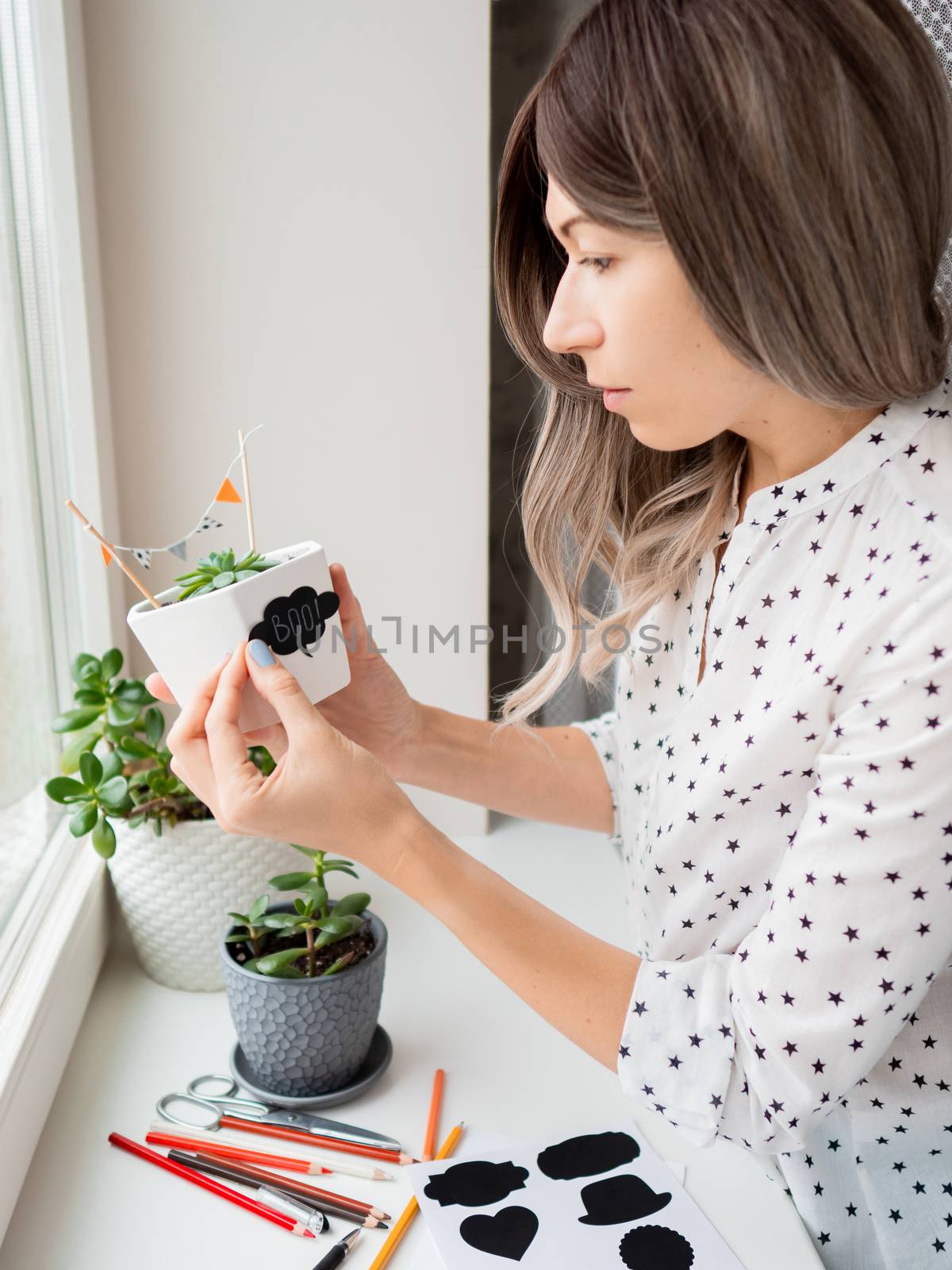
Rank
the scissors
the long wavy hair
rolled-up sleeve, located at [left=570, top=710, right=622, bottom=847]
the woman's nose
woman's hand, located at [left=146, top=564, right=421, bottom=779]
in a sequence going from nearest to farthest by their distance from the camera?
the long wavy hair
the woman's nose
the scissors
woman's hand, located at [left=146, top=564, right=421, bottom=779]
rolled-up sleeve, located at [left=570, top=710, right=622, bottom=847]

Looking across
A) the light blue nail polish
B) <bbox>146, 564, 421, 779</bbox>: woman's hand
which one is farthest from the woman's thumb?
<bbox>146, 564, 421, 779</bbox>: woman's hand

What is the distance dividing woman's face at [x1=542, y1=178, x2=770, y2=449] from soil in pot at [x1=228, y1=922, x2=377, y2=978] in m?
0.45

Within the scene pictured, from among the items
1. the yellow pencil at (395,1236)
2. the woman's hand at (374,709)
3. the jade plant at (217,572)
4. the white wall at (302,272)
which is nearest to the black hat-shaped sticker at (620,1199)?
the yellow pencil at (395,1236)

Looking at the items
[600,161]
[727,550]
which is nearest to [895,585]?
[727,550]

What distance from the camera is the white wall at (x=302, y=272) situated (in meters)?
1.09

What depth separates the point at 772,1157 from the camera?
2.67ft

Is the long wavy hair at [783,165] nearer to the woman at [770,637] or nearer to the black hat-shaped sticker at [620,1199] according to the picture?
the woman at [770,637]

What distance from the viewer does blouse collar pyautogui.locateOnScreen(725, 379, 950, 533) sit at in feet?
2.39

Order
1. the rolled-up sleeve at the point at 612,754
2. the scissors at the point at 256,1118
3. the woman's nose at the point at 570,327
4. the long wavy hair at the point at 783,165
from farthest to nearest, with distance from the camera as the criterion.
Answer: the rolled-up sleeve at the point at 612,754 → the scissors at the point at 256,1118 → the woman's nose at the point at 570,327 → the long wavy hair at the point at 783,165

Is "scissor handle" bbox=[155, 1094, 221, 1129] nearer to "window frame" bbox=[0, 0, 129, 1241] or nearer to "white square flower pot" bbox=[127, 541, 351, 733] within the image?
"window frame" bbox=[0, 0, 129, 1241]

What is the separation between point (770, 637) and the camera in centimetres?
78

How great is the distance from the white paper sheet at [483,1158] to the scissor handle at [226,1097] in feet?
0.44

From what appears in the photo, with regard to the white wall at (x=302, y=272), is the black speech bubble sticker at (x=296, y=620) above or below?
below

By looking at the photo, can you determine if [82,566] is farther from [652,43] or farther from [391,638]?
[652,43]
